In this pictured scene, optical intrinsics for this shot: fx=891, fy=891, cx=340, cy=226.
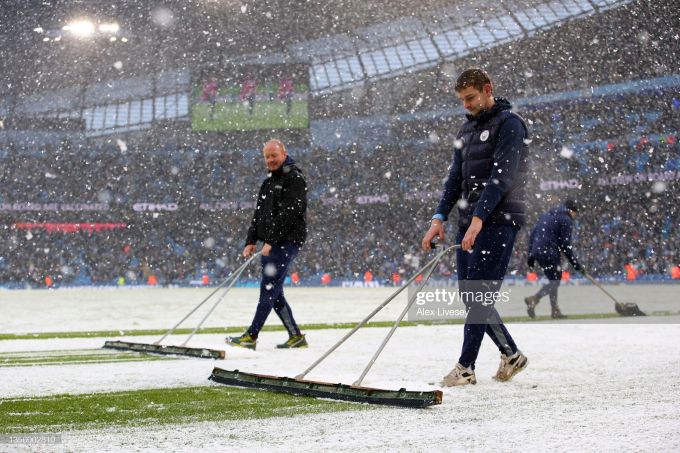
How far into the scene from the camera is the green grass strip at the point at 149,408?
393cm

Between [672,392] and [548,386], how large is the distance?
69 centimetres

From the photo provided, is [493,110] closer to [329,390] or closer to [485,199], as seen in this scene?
[485,199]

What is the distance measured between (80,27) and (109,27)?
1.08 meters

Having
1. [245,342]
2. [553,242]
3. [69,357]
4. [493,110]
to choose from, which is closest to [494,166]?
[493,110]

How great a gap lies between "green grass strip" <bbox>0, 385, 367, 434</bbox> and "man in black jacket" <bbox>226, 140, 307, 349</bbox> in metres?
2.40

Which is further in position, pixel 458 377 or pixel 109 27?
pixel 109 27

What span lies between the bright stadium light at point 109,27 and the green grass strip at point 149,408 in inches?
1241

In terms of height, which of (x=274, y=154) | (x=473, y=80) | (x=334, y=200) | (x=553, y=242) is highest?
(x=334, y=200)

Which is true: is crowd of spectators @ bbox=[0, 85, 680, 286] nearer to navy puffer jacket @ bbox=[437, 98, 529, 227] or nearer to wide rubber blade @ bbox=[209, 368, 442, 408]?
navy puffer jacket @ bbox=[437, 98, 529, 227]

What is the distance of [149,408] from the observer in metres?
4.35

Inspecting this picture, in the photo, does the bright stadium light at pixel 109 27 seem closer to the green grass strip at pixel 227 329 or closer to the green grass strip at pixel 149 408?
the green grass strip at pixel 227 329

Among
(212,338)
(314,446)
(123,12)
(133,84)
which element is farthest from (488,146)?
(133,84)

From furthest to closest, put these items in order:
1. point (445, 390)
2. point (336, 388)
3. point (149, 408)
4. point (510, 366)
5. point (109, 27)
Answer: point (109, 27)
point (510, 366)
point (445, 390)
point (336, 388)
point (149, 408)

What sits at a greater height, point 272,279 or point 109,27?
point 109,27
